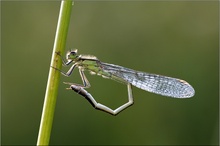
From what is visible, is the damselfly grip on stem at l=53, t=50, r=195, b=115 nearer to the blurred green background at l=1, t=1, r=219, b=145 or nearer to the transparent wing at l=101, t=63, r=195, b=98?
the transparent wing at l=101, t=63, r=195, b=98

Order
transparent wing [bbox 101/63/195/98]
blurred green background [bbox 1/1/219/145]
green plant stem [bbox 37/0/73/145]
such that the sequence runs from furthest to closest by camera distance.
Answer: blurred green background [bbox 1/1/219/145] → transparent wing [bbox 101/63/195/98] → green plant stem [bbox 37/0/73/145]

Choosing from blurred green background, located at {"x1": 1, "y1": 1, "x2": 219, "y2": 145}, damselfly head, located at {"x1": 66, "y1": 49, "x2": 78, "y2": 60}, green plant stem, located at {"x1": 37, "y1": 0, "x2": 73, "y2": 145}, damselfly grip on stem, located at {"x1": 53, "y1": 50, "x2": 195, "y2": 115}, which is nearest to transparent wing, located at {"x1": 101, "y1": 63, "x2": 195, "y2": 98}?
damselfly grip on stem, located at {"x1": 53, "y1": 50, "x2": 195, "y2": 115}

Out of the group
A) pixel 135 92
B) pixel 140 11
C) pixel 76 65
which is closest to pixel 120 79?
pixel 76 65

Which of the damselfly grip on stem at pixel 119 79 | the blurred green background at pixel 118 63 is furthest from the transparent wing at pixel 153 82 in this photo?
the blurred green background at pixel 118 63

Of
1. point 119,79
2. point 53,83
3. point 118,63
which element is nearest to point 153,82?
point 119,79

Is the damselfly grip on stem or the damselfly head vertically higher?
the damselfly head

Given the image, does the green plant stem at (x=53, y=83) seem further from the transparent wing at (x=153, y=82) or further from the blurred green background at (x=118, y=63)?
the blurred green background at (x=118, y=63)

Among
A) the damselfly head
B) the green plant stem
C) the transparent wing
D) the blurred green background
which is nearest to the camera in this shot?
the green plant stem

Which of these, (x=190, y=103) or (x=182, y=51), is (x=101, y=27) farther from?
(x=190, y=103)
